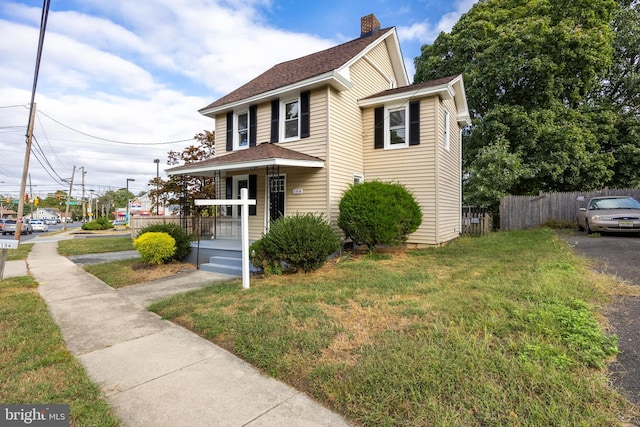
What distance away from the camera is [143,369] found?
3.03 m

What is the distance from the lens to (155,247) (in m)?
8.14

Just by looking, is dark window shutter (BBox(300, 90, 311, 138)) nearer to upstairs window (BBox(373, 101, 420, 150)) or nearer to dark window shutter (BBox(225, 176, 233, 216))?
upstairs window (BBox(373, 101, 420, 150))

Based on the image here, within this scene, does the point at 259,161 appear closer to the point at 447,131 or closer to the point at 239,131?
the point at 239,131

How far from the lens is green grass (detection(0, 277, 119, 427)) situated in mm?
2373

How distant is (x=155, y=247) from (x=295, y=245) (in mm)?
4236

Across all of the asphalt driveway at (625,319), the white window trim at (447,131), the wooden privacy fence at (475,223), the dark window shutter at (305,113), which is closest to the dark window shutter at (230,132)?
the dark window shutter at (305,113)

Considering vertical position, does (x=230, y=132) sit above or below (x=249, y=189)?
above

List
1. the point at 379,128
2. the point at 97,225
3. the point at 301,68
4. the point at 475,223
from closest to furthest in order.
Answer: the point at 379,128, the point at 301,68, the point at 475,223, the point at 97,225

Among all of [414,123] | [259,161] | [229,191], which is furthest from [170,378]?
[414,123]

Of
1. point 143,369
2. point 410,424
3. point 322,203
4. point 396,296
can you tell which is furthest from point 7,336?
point 322,203

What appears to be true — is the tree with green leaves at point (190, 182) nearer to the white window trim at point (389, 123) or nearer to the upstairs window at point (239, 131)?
the upstairs window at point (239, 131)

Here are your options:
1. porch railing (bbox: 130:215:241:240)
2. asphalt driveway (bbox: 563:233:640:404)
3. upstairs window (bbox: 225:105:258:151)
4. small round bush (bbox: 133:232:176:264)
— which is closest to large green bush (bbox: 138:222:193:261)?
small round bush (bbox: 133:232:176:264)

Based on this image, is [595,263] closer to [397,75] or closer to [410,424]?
[410,424]

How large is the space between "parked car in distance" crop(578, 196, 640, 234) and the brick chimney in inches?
413
